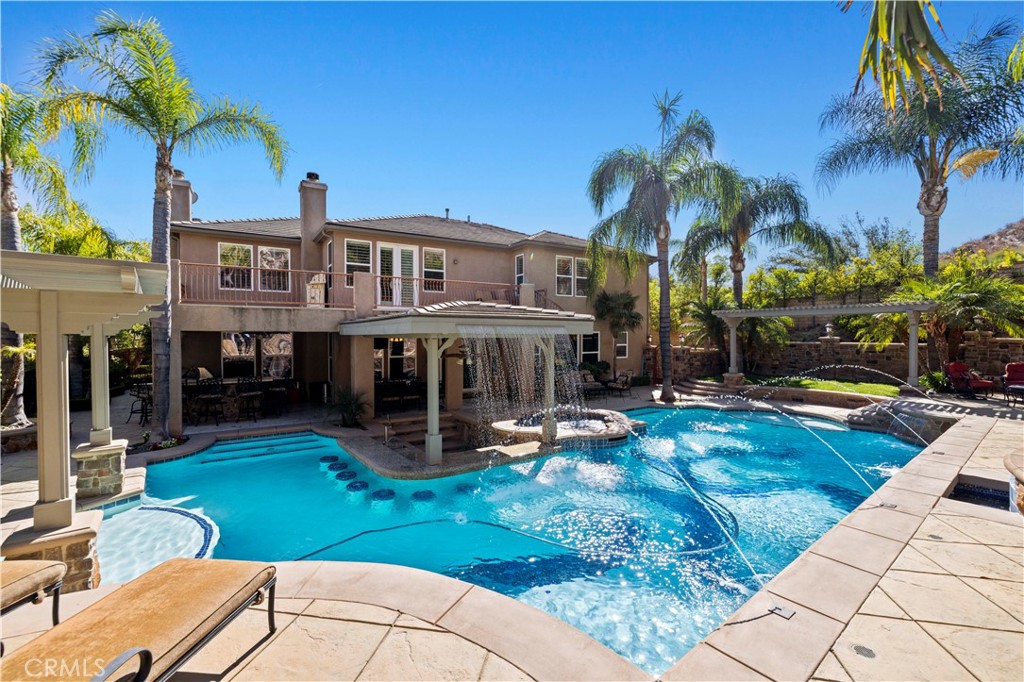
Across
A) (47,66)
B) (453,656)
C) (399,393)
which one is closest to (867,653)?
(453,656)

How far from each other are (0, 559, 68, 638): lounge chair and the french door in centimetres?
1246

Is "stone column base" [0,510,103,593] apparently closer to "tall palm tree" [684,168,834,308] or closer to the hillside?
"tall palm tree" [684,168,834,308]

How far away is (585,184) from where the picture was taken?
→ 18266 mm

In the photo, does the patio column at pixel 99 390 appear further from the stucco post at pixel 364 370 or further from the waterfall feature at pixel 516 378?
the waterfall feature at pixel 516 378

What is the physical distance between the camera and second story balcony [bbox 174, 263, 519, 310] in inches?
540

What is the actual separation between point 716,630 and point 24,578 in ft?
15.9

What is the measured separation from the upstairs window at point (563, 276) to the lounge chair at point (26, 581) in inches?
705

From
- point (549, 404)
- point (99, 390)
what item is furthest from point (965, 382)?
point (99, 390)

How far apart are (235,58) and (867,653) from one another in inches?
598

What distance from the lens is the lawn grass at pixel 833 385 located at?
16453mm

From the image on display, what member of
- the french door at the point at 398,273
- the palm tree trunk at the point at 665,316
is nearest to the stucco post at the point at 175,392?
the french door at the point at 398,273

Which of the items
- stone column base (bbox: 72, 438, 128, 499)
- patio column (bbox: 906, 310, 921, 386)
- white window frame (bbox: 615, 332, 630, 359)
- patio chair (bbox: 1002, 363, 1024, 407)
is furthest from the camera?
white window frame (bbox: 615, 332, 630, 359)

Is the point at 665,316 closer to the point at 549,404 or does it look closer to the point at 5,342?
the point at 549,404

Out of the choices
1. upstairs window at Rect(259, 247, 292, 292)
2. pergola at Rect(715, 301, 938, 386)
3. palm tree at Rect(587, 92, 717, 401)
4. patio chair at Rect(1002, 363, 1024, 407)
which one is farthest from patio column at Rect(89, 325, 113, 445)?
patio chair at Rect(1002, 363, 1024, 407)
